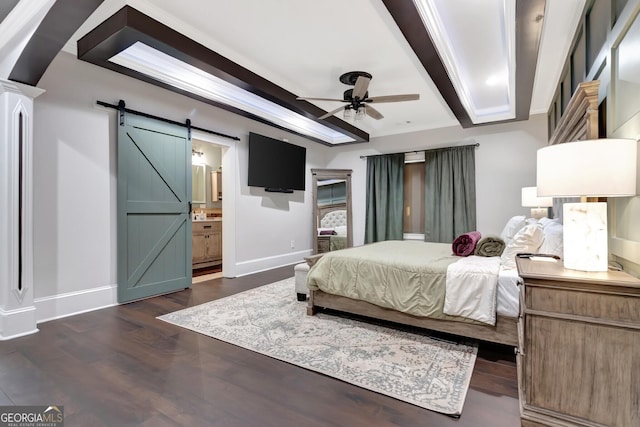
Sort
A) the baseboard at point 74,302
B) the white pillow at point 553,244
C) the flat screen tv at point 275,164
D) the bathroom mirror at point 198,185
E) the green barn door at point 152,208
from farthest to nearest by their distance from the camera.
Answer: the bathroom mirror at point 198,185 → the flat screen tv at point 275,164 → the green barn door at point 152,208 → the baseboard at point 74,302 → the white pillow at point 553,244

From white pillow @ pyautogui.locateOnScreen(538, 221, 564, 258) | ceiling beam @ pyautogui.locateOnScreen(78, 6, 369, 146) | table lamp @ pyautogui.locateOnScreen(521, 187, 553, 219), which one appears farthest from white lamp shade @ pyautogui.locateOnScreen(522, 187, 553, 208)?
ceiling beam @ pyautogui.locateOnScreen(78, 6, 369, 146)

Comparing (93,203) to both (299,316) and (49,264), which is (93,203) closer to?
(49,264)

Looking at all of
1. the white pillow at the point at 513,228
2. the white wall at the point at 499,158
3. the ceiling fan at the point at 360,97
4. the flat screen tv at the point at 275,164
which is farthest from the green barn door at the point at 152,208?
the white wall at the point at 499,158

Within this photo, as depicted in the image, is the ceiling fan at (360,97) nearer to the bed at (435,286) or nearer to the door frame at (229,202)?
the bed at (435,286)

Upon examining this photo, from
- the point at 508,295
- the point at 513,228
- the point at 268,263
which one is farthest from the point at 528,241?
the point at 268,263

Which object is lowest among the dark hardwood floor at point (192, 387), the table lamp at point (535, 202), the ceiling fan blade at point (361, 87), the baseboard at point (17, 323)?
the dark hardwood floor at point (192, 387)

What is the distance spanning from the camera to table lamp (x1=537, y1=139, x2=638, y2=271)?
1.36m

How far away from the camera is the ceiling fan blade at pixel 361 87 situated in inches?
129

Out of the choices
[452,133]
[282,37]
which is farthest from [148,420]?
[452,133]

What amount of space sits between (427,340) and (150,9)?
3645mm

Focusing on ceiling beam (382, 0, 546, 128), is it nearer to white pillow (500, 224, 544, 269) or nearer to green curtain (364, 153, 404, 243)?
white pillow (500, 224, 544, 269)

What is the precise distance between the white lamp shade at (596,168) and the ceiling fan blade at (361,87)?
2213 millimetres

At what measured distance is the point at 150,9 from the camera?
259 centimetres

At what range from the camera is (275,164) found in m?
5.68
